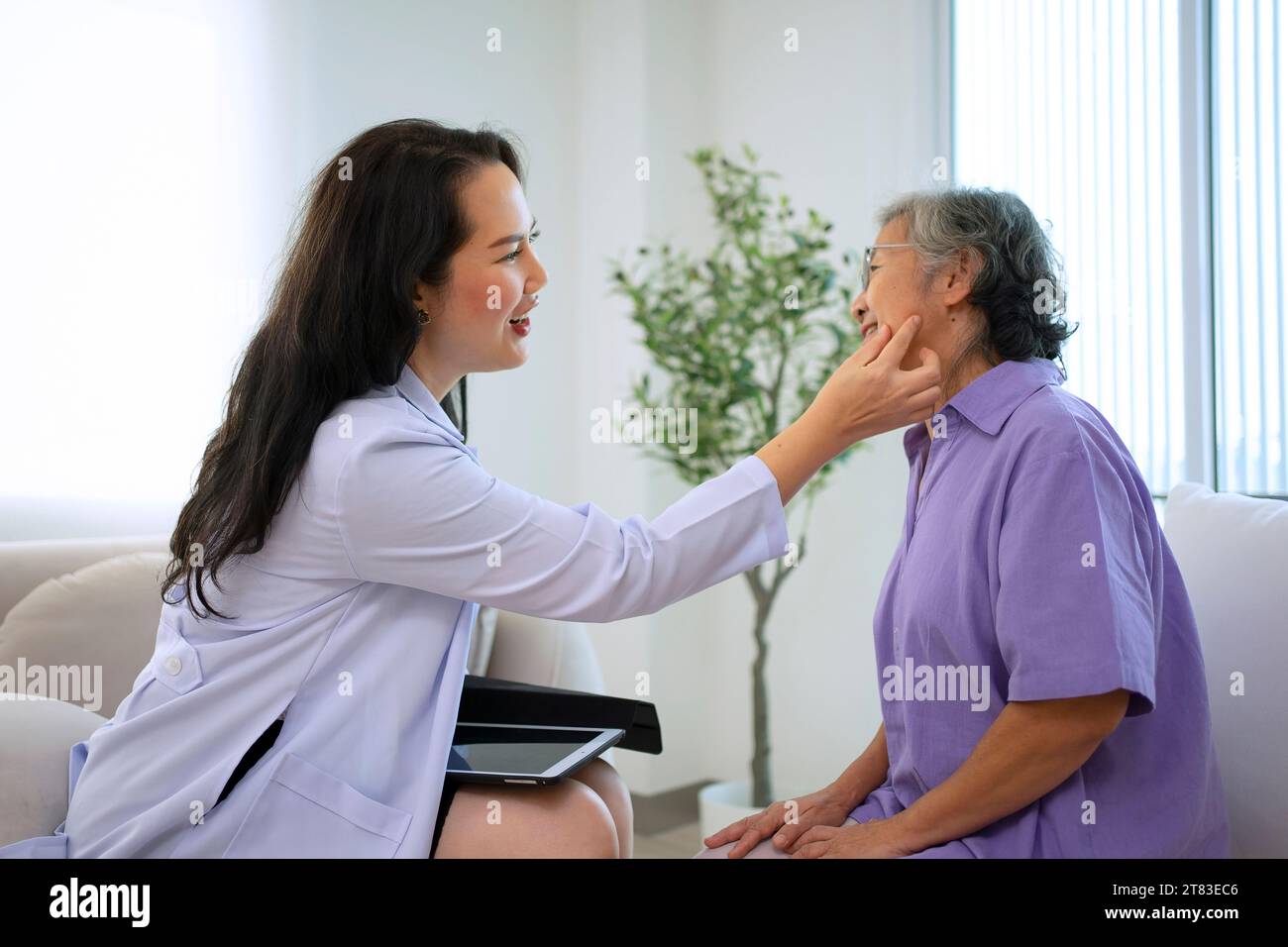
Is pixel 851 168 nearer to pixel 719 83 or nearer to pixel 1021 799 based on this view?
pixel 719 83

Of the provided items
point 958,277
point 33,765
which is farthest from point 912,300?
point 33,765

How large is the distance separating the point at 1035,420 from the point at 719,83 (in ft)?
8.49

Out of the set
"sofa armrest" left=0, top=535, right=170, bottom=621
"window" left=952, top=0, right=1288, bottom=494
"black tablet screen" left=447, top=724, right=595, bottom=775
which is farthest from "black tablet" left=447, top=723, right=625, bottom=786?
"window" left=952, top=0, right=1288, bottom=494

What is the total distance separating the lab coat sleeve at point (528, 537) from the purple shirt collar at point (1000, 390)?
26 cm

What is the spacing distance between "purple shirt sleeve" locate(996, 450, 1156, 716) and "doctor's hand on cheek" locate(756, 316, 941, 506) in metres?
0.18

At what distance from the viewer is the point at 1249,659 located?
4.32ft

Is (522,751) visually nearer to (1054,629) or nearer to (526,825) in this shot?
(526,825)

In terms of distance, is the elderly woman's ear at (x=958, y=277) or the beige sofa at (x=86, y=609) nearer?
the elderly woman's ear at (x=958, y=277)

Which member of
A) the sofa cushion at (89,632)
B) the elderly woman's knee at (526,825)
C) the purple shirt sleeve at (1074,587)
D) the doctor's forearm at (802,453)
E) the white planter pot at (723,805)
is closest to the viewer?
the purple shirt sleeve at (1074,587)

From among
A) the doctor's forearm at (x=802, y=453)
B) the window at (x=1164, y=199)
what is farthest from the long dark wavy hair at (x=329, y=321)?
the window at (x=1164, y=199)

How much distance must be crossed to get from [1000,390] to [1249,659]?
0.47 m

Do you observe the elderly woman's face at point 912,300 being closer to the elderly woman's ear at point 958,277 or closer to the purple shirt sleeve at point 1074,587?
the elderly woman's ear at point 958,277

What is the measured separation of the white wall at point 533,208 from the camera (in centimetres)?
247
